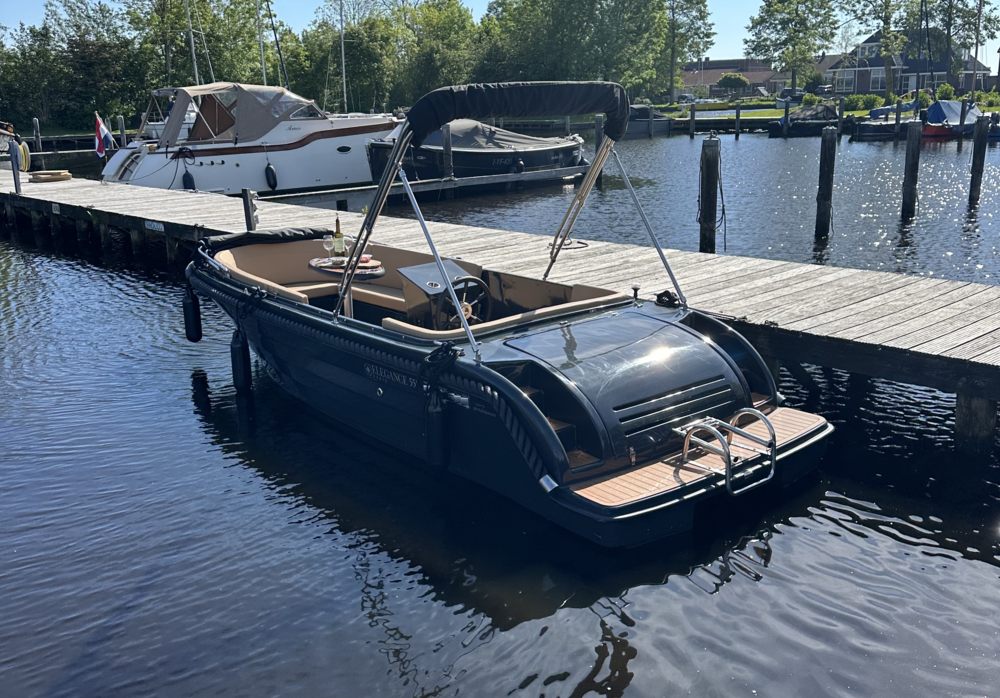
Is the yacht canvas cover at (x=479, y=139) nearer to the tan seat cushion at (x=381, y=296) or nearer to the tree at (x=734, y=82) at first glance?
the tan seat cushion at (x=381, y=296)

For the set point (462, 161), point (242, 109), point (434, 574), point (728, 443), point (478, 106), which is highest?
point (242, 109)

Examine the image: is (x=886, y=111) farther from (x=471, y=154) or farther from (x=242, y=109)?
(x=242, y=109)

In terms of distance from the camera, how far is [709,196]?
538 inches

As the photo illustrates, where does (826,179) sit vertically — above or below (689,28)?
below

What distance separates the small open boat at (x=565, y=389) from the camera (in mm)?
5371

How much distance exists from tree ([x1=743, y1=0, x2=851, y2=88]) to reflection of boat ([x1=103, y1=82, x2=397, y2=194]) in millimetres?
66802

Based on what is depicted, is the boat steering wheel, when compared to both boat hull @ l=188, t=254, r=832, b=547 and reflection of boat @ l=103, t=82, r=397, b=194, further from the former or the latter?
reflection of boat @ l=103, t=82, r=397, b=194

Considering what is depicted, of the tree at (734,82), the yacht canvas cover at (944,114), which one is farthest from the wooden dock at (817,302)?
the tree at (734,82)

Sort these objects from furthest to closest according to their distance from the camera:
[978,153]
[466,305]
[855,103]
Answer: [855,103], [978,153], [466,305]

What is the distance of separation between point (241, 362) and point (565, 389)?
14.7ft

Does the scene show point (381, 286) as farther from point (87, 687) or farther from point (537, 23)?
point (537, 23)

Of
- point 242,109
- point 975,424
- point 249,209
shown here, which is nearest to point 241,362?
point 249,209

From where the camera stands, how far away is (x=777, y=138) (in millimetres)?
49188

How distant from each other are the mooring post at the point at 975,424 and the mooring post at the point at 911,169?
1410 cm
